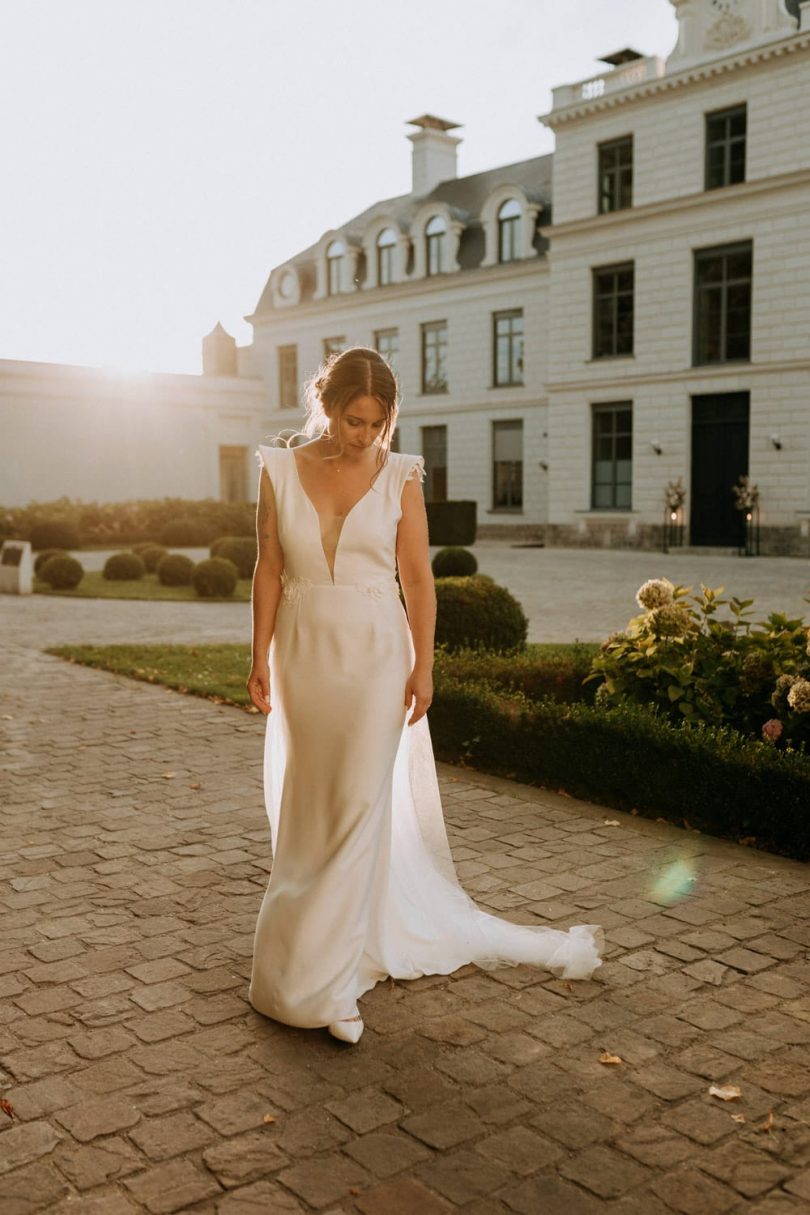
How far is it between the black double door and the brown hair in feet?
84.3

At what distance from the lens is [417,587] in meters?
3.81

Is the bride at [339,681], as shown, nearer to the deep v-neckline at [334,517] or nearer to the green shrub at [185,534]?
the deep v-neckline at [334,517]

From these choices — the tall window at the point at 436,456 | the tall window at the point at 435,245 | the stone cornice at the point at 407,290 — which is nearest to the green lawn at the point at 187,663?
the stone cornice at the point at 407,290

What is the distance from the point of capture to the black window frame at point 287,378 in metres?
43.7

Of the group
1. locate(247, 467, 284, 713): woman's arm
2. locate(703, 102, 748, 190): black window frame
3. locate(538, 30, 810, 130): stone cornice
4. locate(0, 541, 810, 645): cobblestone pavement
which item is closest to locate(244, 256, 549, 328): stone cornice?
locate(538, 30, 810, 130): stone cornice

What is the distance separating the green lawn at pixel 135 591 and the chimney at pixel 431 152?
2409 centimetres

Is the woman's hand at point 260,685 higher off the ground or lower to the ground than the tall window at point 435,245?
lower

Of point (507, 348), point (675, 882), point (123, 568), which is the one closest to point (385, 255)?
point (507, 348)

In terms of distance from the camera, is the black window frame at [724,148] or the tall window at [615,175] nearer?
the black window frame at [724,148]

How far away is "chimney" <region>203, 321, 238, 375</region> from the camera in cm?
5938

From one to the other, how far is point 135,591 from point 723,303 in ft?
56.7

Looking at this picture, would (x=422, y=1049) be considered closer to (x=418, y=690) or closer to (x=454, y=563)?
(x=418, y=690)

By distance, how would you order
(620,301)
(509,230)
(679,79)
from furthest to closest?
(509,230), (620,301), (679,79)

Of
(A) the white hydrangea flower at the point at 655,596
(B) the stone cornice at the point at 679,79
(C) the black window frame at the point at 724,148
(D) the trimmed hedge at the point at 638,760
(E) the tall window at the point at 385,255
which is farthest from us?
(E) the tall window at the point at 385,255
